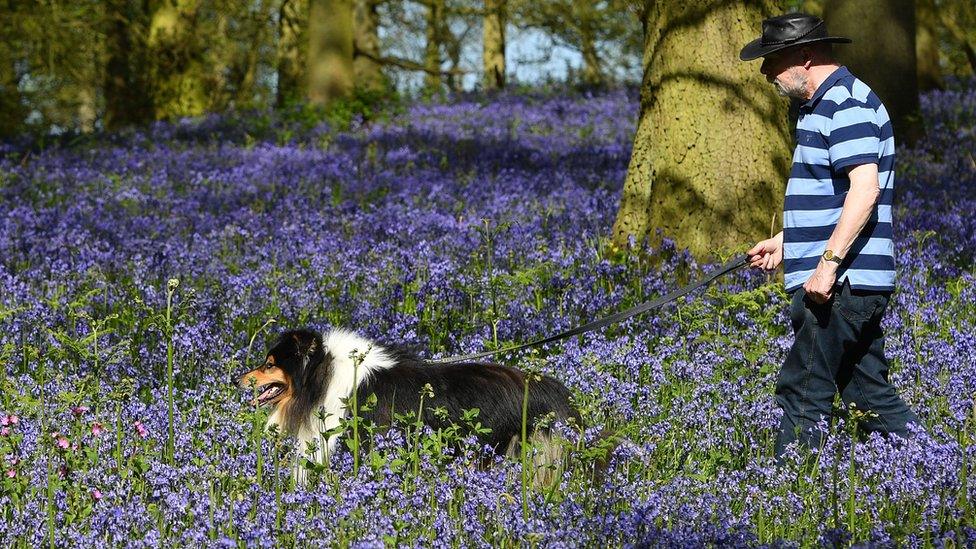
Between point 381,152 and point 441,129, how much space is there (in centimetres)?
245

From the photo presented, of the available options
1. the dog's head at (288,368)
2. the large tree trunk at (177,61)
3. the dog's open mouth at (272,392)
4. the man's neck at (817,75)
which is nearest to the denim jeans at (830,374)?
the man's neck at (817,75)

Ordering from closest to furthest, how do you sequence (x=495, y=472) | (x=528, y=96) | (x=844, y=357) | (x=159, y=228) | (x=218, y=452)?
(x=495, y=472) < (x=218, y=452) < (x=844, y=357) < (x=159, y=228) < (x=528, y=96)

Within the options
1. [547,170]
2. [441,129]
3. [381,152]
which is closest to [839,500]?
[547,170]

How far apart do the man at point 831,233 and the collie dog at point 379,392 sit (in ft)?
3.59

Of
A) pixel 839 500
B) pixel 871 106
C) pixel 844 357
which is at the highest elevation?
pixel 871 106

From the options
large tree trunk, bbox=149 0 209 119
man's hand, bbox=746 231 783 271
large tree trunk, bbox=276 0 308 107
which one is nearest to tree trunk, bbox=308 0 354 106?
large tree trunk, bbox=276 0 308 107

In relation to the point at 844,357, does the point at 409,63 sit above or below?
above

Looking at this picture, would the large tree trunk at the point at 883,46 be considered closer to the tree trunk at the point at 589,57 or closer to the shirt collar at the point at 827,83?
the shirt collar at the point at 827,83

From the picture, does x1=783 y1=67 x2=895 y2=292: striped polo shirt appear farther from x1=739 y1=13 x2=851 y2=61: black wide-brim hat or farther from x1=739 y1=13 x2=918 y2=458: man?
x1=739 y1=13 x2=851 y2=61: black wide-brim hat

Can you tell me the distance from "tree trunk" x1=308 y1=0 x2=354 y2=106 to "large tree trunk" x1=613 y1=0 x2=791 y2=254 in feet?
37.7

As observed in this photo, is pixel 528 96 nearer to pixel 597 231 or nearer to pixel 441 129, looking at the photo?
pixel 441 129

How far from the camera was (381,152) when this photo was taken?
14.4m

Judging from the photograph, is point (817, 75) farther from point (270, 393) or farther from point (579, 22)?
point (579, 22)

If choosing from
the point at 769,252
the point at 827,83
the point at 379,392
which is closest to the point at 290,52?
the point at 769,252
